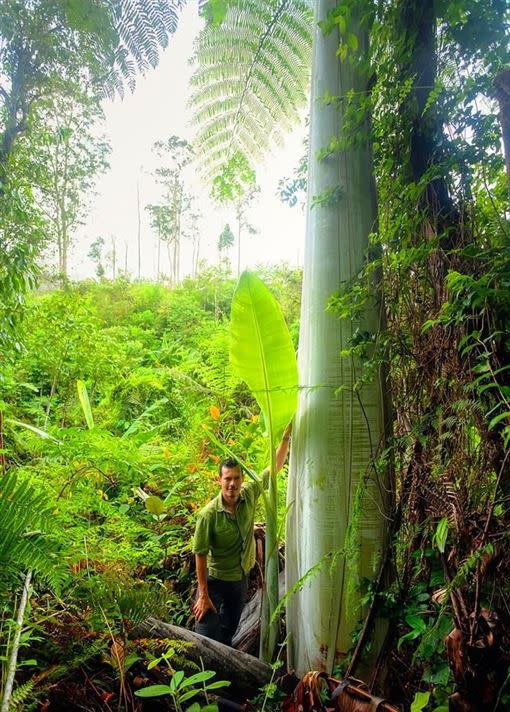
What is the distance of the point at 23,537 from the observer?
172cm

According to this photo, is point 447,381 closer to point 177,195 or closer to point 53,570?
point 53,570

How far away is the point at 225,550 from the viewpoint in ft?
10.1

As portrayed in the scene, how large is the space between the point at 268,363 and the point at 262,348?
10cm

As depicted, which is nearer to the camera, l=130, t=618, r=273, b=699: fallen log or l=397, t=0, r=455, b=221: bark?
l=397, t=0, r=455, b=221: bark

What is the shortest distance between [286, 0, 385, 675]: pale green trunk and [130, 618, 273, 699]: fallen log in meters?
0.27

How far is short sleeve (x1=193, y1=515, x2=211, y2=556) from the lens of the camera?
9.52 ft

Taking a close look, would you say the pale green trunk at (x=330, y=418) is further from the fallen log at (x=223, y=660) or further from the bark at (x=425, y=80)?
the bark at (x=425, y=80)

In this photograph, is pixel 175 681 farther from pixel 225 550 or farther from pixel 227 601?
pixel 227 601

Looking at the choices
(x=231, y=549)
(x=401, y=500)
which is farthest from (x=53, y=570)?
(x=231, y=549)

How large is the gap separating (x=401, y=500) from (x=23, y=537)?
161cm

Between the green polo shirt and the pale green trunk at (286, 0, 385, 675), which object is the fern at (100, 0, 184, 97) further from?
the green polo shirt

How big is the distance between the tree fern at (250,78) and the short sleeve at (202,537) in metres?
2.99

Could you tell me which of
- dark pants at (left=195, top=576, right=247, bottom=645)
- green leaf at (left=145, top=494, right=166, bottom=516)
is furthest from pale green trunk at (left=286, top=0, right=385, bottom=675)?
green leaf at (left=145, top=494, right=166, bottom=516)

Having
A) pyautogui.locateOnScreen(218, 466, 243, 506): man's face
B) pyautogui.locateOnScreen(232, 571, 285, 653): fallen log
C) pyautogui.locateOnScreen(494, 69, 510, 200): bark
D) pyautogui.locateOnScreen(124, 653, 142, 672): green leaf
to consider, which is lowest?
pyautogui.locateOnScreen(232, 571, 285, 653): fallen log
